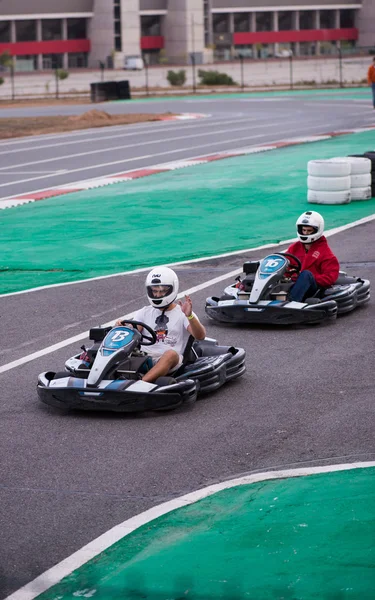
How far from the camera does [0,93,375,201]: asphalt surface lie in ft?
98.6

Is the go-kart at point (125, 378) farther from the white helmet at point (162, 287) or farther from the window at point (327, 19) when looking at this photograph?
the window at point (327, 19)

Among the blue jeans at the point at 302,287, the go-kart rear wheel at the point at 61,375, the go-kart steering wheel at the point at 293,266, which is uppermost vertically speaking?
the go-kart steering wheel at the point at 293,266

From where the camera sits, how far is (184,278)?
15.6 metres

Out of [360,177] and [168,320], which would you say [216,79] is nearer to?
[360,177]

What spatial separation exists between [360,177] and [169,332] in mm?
13517

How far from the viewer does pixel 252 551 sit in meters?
6.70

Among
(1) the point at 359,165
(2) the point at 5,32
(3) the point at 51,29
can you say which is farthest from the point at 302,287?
(3) the point at 51,29

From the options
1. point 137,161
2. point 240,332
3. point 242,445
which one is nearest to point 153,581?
point 242,445

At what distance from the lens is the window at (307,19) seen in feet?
396

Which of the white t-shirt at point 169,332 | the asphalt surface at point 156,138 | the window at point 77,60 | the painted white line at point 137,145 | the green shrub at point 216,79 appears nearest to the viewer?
the white t-shirt at point 169,332

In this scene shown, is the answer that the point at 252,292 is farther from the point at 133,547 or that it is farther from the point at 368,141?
the point at 368,141

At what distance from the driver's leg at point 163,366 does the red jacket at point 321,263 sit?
3480 millimetres

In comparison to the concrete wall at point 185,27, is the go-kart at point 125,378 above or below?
below

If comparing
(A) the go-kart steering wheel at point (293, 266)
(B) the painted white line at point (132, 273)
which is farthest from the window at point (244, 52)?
(A) the go-kart steering wheel at point (293, 266)
